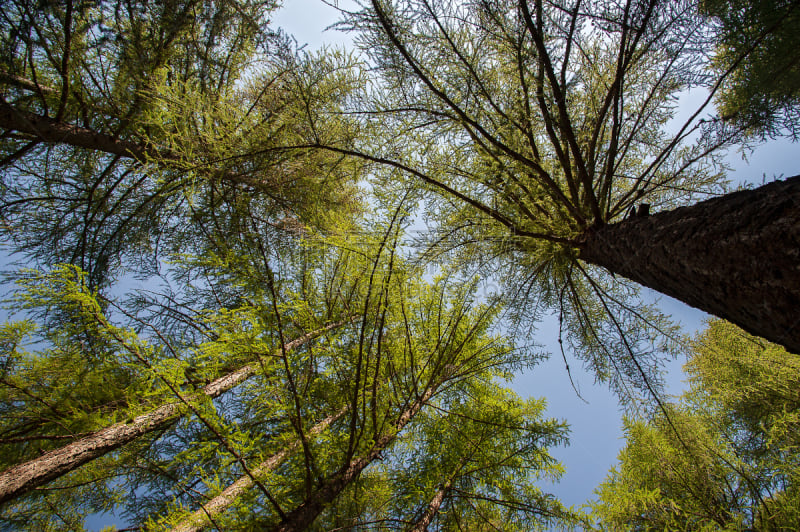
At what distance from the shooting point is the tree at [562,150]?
1056 mm

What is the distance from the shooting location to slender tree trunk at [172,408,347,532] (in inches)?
62.3

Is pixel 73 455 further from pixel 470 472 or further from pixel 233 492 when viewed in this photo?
pixel 470 472

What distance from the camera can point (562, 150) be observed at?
2146mm

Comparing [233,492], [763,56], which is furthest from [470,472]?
[763,56]

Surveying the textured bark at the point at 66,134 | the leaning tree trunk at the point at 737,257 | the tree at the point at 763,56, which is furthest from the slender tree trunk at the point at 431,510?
the tree at the point at 763,56

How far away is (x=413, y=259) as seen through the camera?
83.0 inches

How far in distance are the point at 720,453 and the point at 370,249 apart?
529 centimetres

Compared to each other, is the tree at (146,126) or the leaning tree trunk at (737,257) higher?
the tree at (146,126)

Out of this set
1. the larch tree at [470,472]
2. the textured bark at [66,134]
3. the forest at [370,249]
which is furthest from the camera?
the larch tree at [470,472]

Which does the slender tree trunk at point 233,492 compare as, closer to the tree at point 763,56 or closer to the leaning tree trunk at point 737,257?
the leaning tree trunk at point 737,257

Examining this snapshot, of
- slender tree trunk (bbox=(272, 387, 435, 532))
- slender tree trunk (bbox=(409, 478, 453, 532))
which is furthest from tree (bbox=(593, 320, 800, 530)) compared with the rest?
slender tree trunk (bbox=(272, 387, 435, 532))

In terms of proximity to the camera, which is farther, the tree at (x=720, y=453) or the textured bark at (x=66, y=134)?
the tree at (x=720, y=453)

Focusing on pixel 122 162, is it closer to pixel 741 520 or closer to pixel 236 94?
pixel 236 94

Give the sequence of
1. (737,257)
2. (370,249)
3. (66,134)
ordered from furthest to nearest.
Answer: (66,134) → (370,249) → (737,257)
